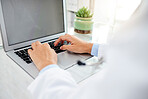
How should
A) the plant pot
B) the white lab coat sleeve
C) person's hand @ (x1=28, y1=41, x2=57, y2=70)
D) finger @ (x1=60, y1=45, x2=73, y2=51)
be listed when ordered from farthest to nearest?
the plant pot → finger @ (x1=60, y1=45, x2=73, y2=51) → person's hand @ (x1=28, y1=41, x2=57, y2=70) → the white lab coat sleeve

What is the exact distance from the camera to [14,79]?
0.64 m

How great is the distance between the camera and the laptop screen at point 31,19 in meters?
0.75

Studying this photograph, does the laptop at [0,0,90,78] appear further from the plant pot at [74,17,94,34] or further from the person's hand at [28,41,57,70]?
the plant pot at [74,17,94,34]

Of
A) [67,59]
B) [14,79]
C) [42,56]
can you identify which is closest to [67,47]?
[67,59]

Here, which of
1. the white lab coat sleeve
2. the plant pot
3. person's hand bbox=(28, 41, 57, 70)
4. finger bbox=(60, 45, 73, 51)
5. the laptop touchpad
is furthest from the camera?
the plant pot

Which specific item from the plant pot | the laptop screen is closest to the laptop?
the laptop screen

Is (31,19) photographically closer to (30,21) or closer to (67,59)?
(30,21)

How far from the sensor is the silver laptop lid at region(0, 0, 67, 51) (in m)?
0.74

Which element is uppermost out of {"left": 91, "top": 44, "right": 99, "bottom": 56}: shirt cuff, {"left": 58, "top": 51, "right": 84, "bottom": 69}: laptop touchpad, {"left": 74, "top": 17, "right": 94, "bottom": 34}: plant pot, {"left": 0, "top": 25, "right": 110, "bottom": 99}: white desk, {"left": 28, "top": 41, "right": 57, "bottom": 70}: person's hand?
{"left": 74, "top": 17, "right": 94, "bottom": 34}: plant pot

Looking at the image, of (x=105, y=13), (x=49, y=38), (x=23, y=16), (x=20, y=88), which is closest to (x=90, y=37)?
(x=49, y=38)

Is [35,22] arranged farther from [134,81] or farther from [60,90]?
[134,81]

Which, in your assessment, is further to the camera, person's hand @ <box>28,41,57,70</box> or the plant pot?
the plant pot

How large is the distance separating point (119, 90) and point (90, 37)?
0.82m

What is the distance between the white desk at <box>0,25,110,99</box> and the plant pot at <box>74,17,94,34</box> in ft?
1.28
